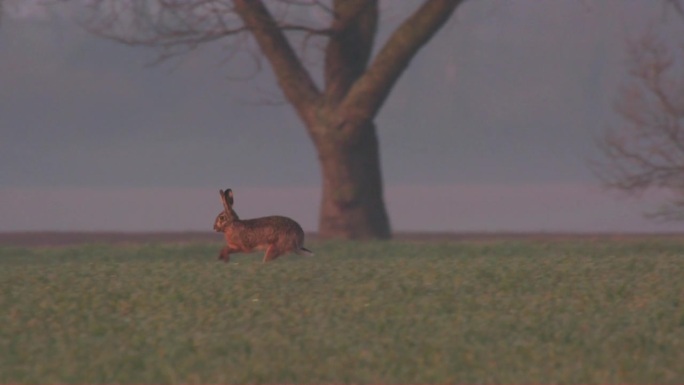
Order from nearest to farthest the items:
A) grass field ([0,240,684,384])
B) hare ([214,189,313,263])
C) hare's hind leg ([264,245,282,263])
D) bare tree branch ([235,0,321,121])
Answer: grass field ([0,240,684,384]) → hare ([214,189,313,263]) → hare's hind leg ([264,245,282,263]) → bare tree branch ([235,0,321,121])

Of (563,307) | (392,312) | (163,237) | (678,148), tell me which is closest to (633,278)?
(563,307)

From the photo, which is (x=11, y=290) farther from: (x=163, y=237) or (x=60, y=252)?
(x=163, y=237)

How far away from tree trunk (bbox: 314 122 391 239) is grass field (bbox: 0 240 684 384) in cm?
630

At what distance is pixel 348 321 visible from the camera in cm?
898

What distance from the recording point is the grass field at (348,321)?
7500 mm

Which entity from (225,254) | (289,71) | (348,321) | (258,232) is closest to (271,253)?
(258,232)

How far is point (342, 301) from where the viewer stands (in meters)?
9.71

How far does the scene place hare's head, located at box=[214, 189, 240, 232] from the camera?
39.2 feet

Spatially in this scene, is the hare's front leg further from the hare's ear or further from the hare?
the hare's ear

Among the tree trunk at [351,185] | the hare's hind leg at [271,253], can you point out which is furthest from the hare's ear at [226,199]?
the tree trunk at [351,185]

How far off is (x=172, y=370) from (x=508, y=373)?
206 cm

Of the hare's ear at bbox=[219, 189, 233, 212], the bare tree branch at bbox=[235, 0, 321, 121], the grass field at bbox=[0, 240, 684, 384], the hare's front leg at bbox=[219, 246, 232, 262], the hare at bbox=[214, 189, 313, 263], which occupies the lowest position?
the grass field at bbox=[0, 240, 684, 384]

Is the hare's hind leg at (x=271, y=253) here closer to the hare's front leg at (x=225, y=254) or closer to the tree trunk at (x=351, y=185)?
the hare's front leg at (x=225, y=254)

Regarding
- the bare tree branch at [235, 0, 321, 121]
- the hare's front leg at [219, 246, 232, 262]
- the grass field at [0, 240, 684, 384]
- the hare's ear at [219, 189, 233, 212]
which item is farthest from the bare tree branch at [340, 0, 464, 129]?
the hare's ear at [219, 189, 233, 212]
